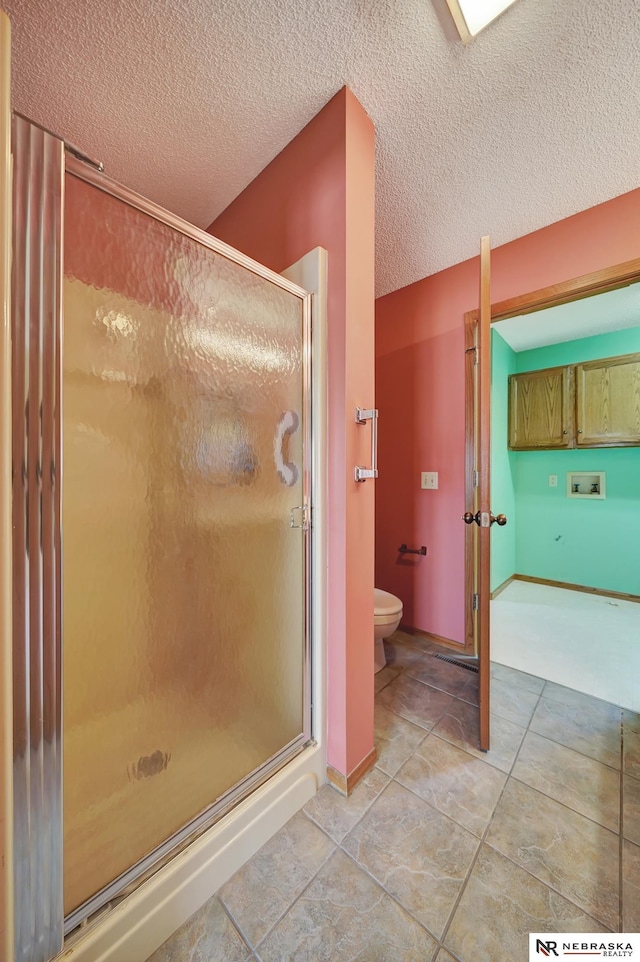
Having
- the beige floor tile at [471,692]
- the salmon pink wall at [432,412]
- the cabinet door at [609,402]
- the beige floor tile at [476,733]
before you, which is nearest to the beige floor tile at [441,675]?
the beige floor tile at [471,692]

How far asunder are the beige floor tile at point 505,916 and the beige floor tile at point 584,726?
0.66m

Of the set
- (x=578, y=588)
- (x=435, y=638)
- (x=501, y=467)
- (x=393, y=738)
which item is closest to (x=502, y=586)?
(x=578, y=588)

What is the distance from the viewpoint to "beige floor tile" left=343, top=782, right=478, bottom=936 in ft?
2.83

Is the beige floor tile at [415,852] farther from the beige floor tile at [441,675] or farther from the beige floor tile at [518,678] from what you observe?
the beige floor tile at [518,678]

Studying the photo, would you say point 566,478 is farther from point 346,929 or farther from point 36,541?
point 36,541

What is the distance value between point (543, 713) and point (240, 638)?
155 centimetres

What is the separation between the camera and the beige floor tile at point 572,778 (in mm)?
1104

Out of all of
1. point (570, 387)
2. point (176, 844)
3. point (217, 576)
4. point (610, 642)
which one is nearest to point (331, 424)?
point (217, 576)

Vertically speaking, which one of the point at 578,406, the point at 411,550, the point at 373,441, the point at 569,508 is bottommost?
the point at 411,550

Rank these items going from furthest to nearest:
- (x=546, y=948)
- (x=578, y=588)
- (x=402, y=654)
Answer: (x=578, y=588), (x=402, y=654), (x=546, y=948)

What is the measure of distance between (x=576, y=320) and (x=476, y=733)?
3228 millimetres

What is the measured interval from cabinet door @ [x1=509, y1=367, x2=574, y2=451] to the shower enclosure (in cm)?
321

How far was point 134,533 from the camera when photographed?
Answer: 0.80 metres

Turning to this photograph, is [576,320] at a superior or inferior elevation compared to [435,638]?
superior
